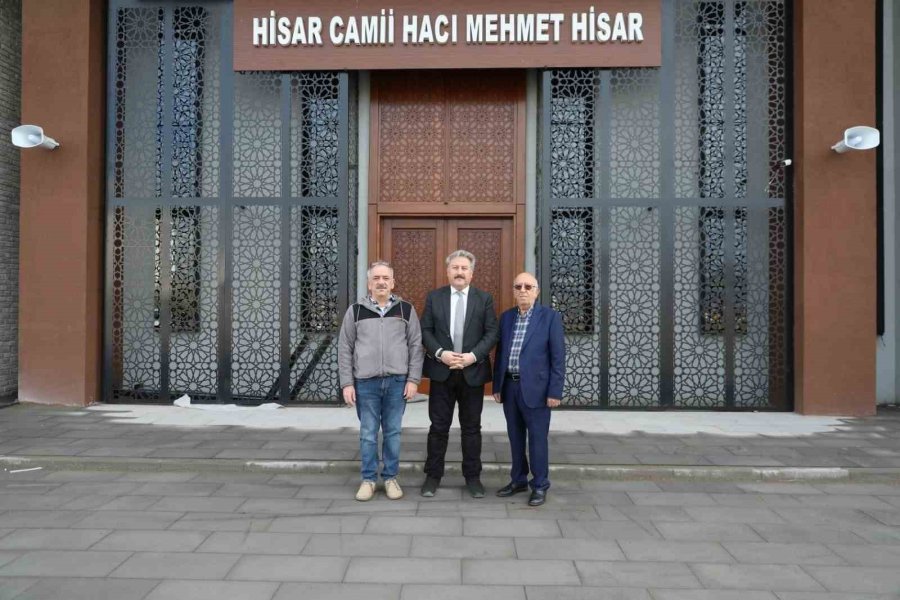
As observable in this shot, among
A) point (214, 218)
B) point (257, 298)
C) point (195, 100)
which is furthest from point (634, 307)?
point (195, 100)

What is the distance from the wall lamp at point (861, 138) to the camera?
7184 millimetres

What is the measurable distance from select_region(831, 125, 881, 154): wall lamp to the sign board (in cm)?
248

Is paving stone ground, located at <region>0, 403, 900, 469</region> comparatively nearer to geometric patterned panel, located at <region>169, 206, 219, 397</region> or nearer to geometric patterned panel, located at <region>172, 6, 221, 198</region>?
geometric patterned panel, located at <region>169, 206, 219, 397</region>

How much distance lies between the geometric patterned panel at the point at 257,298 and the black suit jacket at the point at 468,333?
14.1ft

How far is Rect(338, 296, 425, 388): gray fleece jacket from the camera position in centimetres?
466

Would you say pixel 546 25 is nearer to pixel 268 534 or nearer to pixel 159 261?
pixel 159 261

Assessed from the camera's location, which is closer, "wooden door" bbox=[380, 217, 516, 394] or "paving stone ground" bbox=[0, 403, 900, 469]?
"paving stone ground" bbox=[0, 403, 900, 469]

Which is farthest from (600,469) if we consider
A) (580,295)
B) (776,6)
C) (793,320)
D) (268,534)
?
(776,6)

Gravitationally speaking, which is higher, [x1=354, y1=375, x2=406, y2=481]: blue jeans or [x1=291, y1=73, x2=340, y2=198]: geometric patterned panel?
[x1=291, y1=73, x2=340, y2=198]: geometric patterned panel

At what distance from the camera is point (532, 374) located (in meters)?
4.63

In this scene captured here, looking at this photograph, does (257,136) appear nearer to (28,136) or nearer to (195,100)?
(195,100)

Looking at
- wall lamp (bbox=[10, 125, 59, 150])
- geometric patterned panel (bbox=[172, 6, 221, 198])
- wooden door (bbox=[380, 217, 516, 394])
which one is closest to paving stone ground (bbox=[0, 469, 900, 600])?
wooden door (bbox=[380, 217, 516, 394])

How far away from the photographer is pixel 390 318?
473 centimetres

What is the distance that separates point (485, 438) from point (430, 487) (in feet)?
5.52
